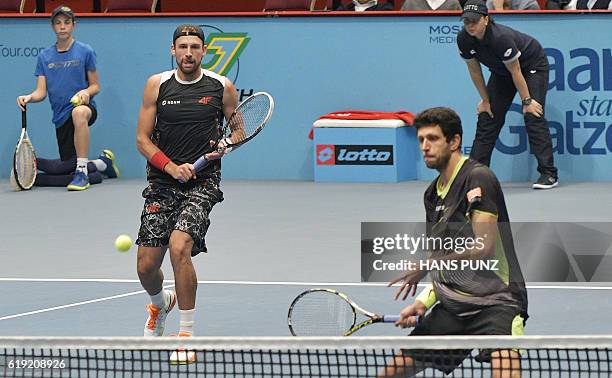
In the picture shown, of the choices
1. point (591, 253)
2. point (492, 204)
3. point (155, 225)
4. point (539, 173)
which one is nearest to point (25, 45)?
point (539, 173)

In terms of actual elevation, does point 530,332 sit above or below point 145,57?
below

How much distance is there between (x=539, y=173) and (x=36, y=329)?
7.61 metres

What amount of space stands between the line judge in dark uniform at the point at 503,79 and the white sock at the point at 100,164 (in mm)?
4265

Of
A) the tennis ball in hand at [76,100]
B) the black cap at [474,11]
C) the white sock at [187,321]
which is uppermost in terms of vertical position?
the black cap at [474,11]

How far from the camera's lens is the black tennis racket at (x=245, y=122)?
768cm

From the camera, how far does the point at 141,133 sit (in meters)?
7.64

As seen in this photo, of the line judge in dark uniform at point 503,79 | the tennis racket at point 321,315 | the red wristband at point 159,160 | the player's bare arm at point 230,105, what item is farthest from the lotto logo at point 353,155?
the tennis racket at point 321,315

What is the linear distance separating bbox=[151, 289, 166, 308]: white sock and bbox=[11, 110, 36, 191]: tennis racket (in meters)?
6.96

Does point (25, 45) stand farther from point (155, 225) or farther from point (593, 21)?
point (155, 225)

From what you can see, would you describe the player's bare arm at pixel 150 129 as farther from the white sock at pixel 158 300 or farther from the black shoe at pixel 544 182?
the black shoe at pixel 544 182

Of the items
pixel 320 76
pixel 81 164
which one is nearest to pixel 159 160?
pixel 81 164

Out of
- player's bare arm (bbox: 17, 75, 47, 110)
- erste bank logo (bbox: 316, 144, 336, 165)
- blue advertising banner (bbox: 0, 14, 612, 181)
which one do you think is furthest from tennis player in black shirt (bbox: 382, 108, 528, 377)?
player's bare arm (bbox: 17, 75, 47, 110)

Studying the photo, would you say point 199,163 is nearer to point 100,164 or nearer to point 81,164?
point 81,164

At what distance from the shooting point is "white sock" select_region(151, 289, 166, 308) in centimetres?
773
